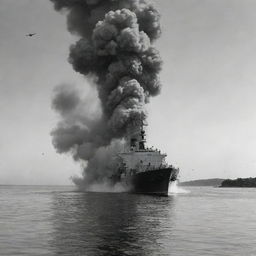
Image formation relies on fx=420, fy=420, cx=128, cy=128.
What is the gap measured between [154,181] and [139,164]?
9.61m

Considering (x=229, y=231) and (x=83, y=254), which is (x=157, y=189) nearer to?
(x=229, y=231)

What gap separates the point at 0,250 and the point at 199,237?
31.8 feet

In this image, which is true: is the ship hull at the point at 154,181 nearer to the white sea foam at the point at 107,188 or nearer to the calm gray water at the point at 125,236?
the white sea foam at the point at 107,188

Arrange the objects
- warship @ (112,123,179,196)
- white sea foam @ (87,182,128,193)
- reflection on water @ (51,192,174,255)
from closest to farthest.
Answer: reflection on water @ (51,192,174,255) → warship @ (112,123,179,196) → white sea foam @ (87,182,128,193)

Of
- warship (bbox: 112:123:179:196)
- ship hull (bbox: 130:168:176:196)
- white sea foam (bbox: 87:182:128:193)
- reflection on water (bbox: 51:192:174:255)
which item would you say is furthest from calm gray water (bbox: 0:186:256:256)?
white sea foam (bbox: 87:182:128:193)

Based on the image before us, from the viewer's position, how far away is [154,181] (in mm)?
66062

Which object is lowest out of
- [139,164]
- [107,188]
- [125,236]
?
[125,236]

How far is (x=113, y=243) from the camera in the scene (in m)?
18.4

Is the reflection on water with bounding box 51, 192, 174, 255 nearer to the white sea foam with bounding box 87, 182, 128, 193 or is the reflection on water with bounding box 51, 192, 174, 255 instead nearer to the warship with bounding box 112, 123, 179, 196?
the warship with bounding box 112, 123, 179, 196

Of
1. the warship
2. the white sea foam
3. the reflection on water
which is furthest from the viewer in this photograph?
the white sea foam

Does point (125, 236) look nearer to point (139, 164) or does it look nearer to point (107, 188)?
point (139, 164)

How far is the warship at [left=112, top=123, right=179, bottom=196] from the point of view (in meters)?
69.1

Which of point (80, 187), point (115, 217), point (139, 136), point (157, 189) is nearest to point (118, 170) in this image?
point (139, 136)

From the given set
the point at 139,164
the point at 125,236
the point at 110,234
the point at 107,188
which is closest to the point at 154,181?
the point at 139,164
